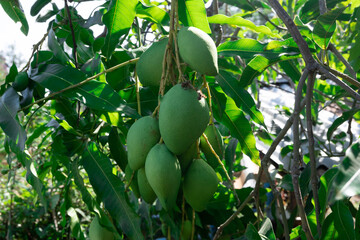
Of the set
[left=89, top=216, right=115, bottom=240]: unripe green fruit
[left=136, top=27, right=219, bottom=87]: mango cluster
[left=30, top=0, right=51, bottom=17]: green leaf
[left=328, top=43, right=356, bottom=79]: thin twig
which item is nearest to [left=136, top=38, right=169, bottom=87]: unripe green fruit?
[left=136, top=27, right=219, bottom=87]: mango cluster

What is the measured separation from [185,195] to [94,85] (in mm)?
284

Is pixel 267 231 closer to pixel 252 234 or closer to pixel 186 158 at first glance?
pixel 252 234

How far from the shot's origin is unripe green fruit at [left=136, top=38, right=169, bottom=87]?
617 mm

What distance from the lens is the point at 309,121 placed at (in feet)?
2.18

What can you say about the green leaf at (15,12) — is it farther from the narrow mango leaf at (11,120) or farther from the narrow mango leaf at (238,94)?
the narrow mango leaf at (238,94)

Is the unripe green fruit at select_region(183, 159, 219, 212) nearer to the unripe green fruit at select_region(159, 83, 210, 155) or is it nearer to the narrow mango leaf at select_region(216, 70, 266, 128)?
the unripe green fruit at select_region(159, 83, 210, 155)

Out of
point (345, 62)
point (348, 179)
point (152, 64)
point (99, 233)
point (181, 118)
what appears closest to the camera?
point (348, 179)

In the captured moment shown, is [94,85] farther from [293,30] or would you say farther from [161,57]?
[293,30]

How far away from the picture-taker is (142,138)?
55cm

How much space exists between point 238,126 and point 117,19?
323 millimetres

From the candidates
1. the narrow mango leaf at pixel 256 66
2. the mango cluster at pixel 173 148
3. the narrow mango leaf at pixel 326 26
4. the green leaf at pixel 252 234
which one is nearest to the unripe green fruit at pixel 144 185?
the mango cluster at pixel 173 148

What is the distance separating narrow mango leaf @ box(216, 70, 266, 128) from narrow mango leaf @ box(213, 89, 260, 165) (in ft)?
0.12

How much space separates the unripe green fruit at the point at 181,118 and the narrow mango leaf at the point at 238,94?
307mm

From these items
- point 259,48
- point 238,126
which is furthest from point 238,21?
point 238,126
